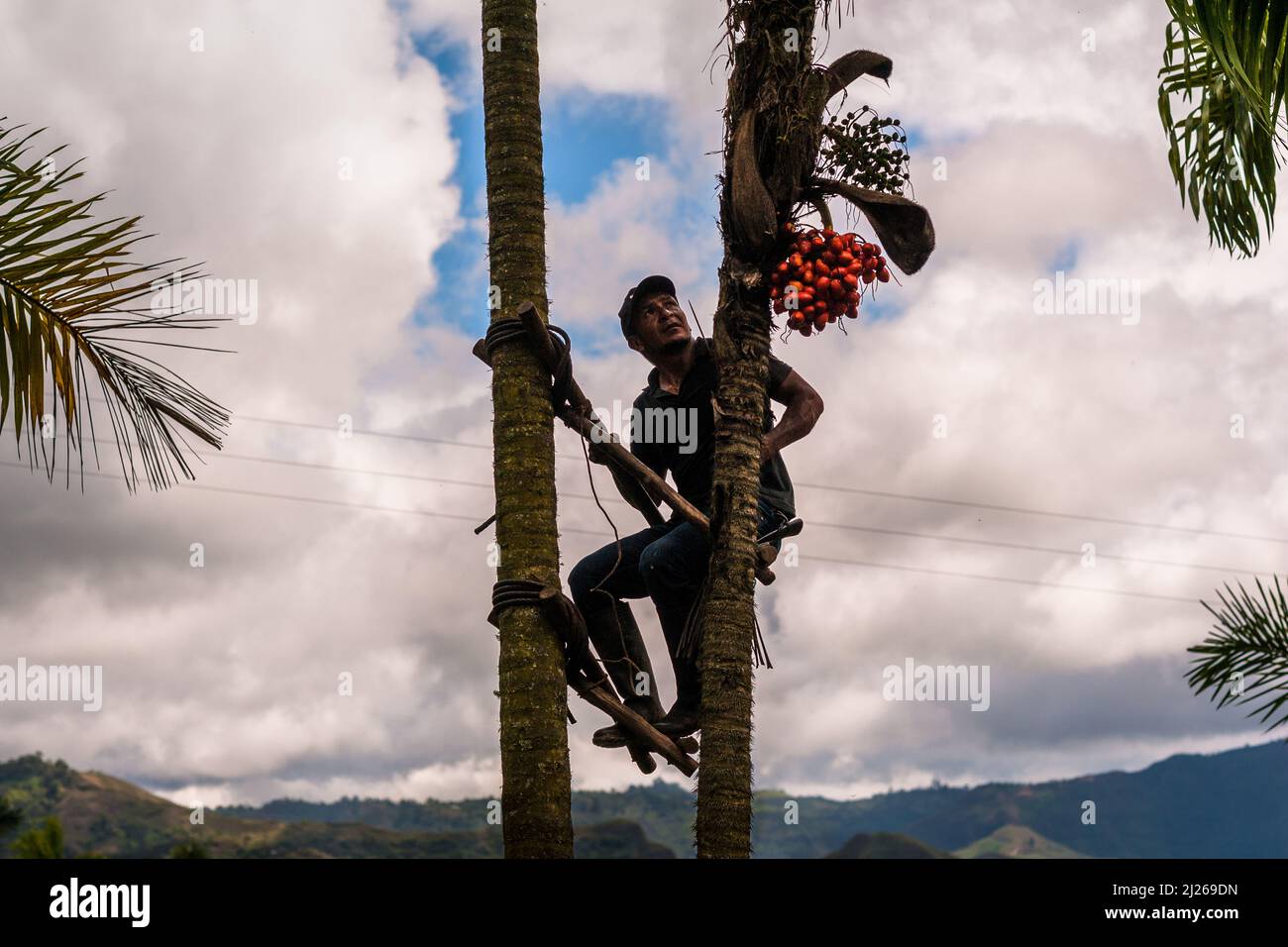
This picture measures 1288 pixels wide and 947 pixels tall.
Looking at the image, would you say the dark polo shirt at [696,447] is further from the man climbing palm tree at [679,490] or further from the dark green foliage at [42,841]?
the dark green foliage at [42,841]

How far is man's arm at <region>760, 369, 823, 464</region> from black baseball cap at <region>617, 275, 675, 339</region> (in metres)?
1.00

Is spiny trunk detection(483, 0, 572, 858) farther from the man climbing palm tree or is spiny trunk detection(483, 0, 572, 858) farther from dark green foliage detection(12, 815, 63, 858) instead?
→ dark green foliage detection(12, 815, 63, 858)

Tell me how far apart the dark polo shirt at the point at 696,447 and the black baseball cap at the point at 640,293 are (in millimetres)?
349

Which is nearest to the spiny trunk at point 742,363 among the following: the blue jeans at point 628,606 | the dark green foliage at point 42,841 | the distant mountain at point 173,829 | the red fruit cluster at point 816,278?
A: the red fruit cluster at point 816,278

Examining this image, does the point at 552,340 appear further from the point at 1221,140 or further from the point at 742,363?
the point at 1221,140

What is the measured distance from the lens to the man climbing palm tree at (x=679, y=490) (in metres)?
7.54

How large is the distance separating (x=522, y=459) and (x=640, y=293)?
1.65 metres

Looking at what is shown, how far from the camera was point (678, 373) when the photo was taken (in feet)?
26.8

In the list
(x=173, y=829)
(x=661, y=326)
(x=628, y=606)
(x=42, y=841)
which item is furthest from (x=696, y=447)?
(x=173, y=829)

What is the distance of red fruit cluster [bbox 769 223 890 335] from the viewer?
7.07m
